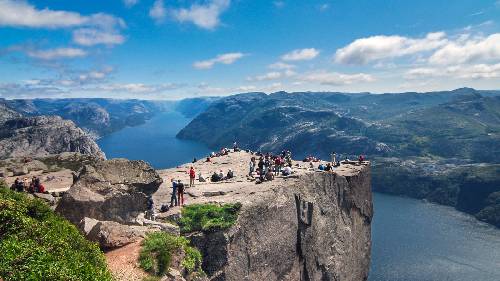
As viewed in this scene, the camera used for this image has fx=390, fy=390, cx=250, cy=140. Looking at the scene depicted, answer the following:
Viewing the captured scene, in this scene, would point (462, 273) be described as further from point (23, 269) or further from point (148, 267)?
point (23, 269)

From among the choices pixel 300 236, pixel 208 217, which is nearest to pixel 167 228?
pixel 208 217

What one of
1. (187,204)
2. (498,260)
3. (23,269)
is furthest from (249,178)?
(498,260)

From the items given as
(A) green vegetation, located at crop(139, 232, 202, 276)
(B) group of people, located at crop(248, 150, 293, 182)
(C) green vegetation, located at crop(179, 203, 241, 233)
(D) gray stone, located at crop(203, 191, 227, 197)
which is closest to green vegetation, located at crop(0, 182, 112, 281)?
(A) green vegetation, located at crop(139, 232, 202, 276)

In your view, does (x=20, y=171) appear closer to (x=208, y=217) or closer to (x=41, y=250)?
(x=208, y=217)

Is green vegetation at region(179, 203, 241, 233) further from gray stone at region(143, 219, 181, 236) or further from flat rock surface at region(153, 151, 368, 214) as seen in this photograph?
gray stone at region(143, 219, 181, 236)

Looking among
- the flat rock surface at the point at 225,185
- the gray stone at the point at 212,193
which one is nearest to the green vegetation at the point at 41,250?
the flat rock surface at the point at 225,185
